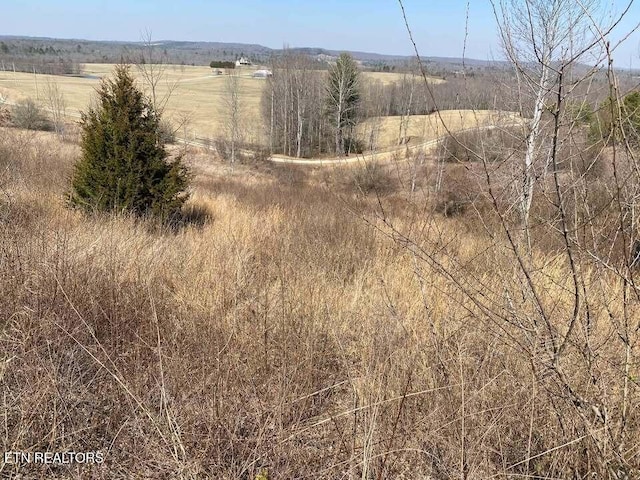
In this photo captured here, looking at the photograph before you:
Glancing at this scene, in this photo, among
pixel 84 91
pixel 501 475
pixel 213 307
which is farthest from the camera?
pixel 84 91

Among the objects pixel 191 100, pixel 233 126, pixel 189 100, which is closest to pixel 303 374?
pixel 233 126

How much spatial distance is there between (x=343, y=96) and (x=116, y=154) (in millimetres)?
36221

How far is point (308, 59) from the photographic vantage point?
155 feet

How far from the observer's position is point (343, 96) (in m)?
40.6

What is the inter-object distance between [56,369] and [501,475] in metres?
2.17

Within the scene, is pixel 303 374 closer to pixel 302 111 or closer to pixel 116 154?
pixel 116 154

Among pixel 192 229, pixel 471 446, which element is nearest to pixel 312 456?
pixel 471 446

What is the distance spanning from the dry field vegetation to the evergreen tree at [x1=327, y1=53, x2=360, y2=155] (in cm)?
3663

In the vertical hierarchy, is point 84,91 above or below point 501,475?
above

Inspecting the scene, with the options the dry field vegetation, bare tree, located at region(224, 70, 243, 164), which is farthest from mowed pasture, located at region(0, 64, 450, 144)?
the dry field vegetation

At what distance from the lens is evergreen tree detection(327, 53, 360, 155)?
39.9 m

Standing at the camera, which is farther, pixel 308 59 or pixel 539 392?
pixel 308 59

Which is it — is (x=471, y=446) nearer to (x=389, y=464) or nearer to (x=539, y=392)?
(x=389, y=464)

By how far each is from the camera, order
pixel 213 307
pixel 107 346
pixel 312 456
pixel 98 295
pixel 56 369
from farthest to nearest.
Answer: pixel 213 307 → pixel 98 295 → pixel 107 346 → pixel 56 369 → pixel 312 456
